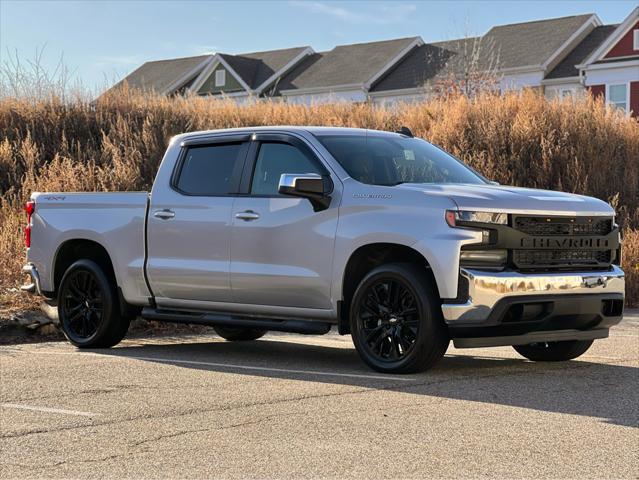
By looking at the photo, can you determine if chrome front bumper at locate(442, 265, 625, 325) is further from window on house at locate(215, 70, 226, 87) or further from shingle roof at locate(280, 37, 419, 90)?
window on house at locate(215, 70, 226, 87)

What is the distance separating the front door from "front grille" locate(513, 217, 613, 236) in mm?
1555

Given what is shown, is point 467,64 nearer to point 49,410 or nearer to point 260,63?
point 260,63

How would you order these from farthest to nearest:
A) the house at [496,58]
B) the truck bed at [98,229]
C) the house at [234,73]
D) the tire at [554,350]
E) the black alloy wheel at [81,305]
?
the house at [234,73], the house at [496,58], the black alloy wheel at [81,305], the truck bed at [98,229], the tire at [554,350]

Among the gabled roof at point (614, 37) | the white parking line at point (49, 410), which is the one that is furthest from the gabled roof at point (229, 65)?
the white parking line at point (49, 410)

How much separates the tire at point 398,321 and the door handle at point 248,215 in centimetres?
131

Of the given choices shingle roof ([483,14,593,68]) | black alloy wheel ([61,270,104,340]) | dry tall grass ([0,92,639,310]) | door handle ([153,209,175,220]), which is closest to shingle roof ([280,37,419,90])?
shingle roof ([483,14,593,68])

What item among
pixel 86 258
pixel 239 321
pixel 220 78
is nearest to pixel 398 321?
pixel 239 321

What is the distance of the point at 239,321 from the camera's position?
9.90m

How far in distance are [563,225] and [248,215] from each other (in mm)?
2696

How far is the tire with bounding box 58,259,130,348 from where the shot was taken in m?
10.8

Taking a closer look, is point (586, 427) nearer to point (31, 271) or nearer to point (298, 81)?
point (31, 271)

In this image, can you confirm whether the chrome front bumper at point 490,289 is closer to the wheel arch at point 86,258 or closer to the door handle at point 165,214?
the door handle at point 165,214

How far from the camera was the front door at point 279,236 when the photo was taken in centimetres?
927

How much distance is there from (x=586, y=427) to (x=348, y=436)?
1.46 meters
